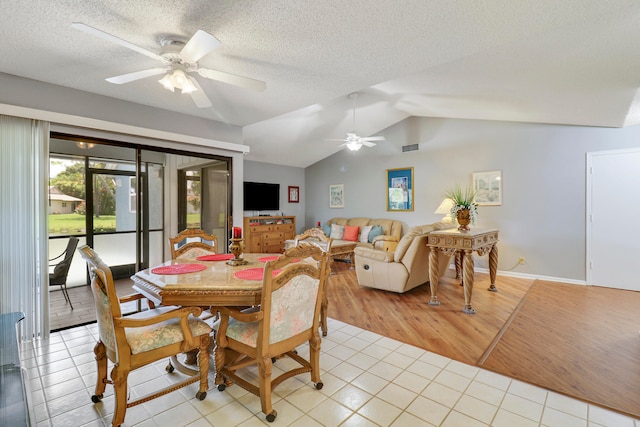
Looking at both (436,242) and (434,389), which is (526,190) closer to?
(436,242)

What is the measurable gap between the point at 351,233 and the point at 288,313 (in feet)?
16.6

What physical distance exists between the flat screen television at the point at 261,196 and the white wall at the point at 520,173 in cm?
276

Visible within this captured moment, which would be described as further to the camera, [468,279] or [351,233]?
[351,233]

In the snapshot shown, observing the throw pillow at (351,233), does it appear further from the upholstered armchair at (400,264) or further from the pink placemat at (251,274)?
the pink placemat at (251,274)

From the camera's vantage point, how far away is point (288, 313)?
179 cm

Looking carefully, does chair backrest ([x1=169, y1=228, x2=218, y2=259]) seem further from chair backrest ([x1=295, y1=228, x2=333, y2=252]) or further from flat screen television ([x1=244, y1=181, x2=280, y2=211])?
flat screen television ([x1=244, y1=181, x2=280, y2=211])

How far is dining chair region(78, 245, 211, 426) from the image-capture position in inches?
62.9

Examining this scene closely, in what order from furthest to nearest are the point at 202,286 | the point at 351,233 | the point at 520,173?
1. the point at 351,233
2. the point at 520,173
3. the point at 202,286

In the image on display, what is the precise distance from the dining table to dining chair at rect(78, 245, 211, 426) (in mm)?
90

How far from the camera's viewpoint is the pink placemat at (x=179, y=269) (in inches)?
88.4

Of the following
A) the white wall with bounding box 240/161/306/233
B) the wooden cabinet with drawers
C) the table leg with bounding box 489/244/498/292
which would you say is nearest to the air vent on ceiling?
the table leg with bounding box 489/244/498/292

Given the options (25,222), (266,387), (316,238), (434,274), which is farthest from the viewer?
(434,274)

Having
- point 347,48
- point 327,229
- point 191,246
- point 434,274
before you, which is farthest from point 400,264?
point 327,229

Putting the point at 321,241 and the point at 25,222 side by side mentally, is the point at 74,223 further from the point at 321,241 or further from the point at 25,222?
the point at 321,241
